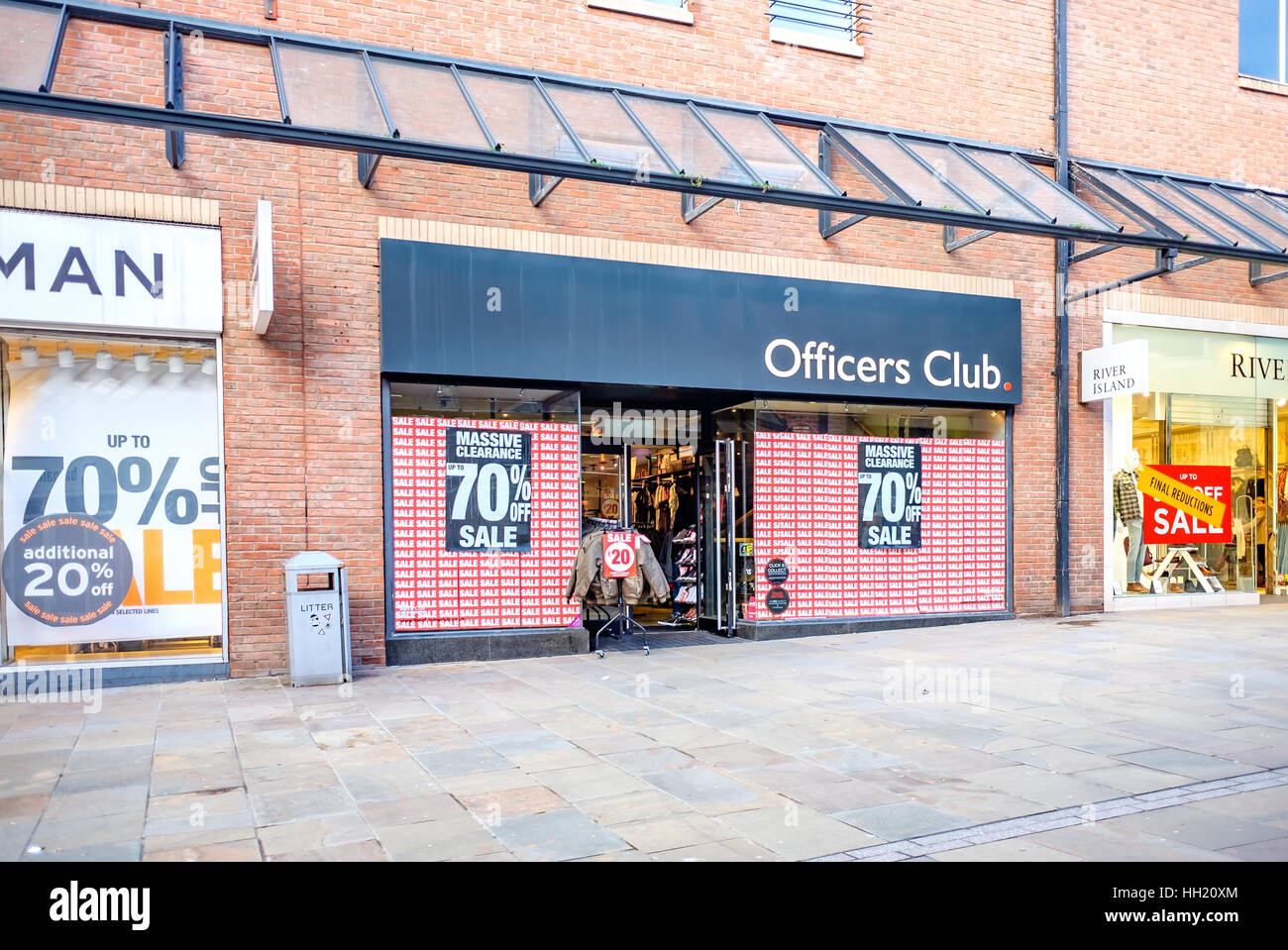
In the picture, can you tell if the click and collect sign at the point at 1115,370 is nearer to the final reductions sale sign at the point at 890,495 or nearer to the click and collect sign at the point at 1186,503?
the click and collect sign at the point at 1186,503

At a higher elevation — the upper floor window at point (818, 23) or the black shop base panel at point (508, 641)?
the upper floor window at point (818, 23)

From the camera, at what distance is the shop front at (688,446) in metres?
10.2

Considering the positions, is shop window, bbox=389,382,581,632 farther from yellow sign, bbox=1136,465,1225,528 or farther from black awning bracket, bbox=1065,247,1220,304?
yellow sign, bbox=1136,465,1225,528

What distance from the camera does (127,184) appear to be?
9031 millimetres

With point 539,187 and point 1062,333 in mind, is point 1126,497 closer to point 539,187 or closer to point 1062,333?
point 1062,333

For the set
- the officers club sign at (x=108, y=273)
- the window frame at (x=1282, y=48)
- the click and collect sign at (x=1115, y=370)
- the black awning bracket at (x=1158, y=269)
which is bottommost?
the click and collect sign at (x=1115, y=370)

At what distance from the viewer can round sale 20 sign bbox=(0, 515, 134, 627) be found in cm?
A: 892

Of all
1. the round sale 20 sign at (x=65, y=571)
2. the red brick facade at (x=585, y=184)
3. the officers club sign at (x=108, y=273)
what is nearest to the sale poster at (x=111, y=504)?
the round sale 20 sign at (x=65, y=571)

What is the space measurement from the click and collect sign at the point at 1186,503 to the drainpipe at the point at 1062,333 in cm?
154

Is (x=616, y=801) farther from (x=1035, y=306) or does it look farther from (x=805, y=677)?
(x=1035, y=306)

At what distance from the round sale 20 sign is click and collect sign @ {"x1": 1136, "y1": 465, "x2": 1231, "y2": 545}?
12.9 metres

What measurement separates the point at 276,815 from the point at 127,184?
21.7 ft

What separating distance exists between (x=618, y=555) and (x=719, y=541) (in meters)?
2.02

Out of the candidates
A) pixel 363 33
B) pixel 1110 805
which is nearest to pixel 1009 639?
pixel 1110 805
